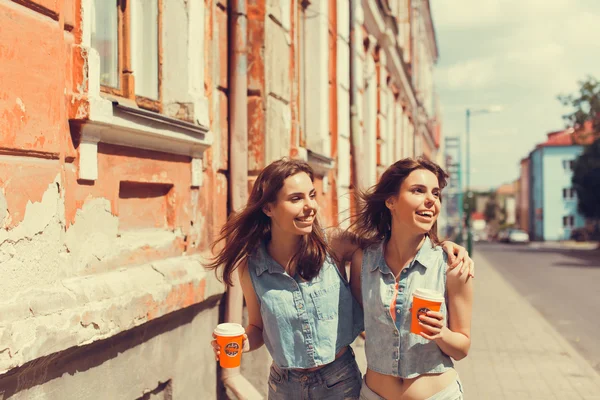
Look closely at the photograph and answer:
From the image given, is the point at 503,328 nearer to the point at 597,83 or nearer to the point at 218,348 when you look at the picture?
the point at 218,348

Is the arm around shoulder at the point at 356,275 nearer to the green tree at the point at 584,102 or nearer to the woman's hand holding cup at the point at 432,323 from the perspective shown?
the woman's hand holding cup at the point at 432,323

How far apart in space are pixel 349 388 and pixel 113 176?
187 centimetres

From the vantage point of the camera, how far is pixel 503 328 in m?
10.0

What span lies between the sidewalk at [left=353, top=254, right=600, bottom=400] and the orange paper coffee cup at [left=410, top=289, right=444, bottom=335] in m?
4.02

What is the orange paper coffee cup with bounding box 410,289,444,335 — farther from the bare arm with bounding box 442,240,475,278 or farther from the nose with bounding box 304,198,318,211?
the nose with bounding box 304,198,318,211

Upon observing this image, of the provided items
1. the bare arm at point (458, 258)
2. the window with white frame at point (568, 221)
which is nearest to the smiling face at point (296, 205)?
the bare arm at point (458, 258)

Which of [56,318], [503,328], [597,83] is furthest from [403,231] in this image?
[597,83]

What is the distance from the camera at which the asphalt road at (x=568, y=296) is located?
31.2 feet

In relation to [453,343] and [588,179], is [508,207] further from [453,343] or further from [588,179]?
[453,343]

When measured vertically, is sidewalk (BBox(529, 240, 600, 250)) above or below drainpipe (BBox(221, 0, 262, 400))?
below

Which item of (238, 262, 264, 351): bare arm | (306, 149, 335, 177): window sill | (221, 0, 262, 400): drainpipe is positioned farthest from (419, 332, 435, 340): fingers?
(306, 149, 335, 177): window sill

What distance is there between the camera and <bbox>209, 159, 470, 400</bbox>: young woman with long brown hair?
9.09ft

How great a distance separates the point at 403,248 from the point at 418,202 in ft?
0.70

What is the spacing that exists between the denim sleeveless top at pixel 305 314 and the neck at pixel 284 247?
6 cm
